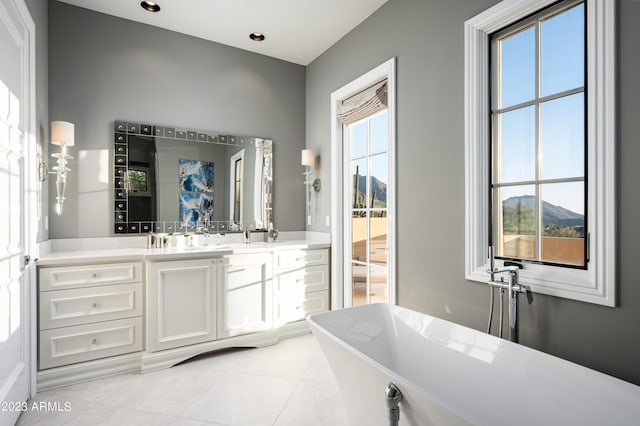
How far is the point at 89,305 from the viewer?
248 centimetres

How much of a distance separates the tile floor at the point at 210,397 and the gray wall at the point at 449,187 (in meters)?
0.94

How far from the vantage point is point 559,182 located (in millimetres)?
1752

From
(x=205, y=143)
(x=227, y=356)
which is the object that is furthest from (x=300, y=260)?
(x=205, y=143)

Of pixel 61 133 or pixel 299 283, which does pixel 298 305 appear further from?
pixel 61 133

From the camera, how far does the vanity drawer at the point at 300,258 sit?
325 cm

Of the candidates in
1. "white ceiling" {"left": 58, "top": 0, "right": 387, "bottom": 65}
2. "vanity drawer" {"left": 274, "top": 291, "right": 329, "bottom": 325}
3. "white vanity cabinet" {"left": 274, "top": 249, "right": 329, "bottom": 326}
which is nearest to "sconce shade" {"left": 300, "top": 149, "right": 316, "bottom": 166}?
"white vanity cabinet" {"left": 274, "top": 249, "right": 329, "bottom": 326}

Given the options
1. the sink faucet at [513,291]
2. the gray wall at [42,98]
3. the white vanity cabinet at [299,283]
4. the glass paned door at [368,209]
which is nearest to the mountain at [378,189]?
the glass paned door at [368,209]

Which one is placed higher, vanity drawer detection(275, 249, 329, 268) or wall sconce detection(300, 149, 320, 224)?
wall sconce detection(300, 149, 320, 224)

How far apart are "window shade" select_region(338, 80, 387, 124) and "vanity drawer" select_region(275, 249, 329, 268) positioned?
4.32ft

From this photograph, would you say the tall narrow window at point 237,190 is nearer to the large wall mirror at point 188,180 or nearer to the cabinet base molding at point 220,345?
the large wall mirror at point 188,180

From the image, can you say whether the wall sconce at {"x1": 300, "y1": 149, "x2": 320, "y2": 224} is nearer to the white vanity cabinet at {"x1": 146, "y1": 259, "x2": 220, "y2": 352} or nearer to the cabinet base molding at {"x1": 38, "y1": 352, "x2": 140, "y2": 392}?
the white vanity cabinet at {"x1": 146, "y1": 259, "x2": 220, "y2": 352}

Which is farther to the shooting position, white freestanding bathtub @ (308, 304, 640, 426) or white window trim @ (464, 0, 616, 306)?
white window trim @ (464, 0, 616, 306)

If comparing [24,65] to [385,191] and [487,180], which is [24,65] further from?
[487,180]

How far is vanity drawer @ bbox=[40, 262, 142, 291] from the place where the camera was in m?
2.36
